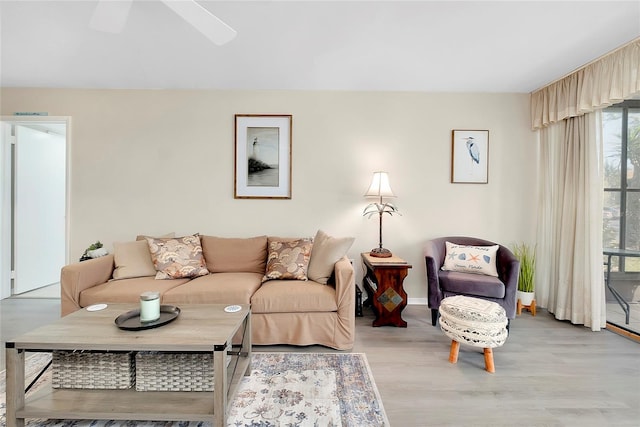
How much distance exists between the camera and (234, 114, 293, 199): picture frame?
10.9 ft

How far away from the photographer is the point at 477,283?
2.66 m

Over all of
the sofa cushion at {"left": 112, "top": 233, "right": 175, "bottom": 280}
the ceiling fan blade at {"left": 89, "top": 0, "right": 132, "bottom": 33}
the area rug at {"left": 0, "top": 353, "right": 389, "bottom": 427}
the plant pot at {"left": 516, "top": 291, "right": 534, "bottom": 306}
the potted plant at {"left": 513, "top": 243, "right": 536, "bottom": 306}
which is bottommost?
the area rug at {"left": 0, "top": 353, "right": 389, "bottom": 427}

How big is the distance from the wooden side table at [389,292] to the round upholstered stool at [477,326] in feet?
1.92

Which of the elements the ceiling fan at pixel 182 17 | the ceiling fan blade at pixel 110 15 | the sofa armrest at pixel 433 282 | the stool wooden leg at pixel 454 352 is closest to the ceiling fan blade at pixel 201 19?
the ceiling fan at pixel 182 17

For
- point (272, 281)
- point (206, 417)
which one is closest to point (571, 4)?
point (272, 281)

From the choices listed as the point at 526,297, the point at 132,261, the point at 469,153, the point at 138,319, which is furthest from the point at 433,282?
the point at 132,261

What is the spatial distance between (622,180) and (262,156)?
355 centimetres

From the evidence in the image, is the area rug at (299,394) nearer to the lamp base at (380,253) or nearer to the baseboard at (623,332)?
the lamp base at (380,253)

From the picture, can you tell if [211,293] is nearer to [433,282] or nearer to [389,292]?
[389,292]

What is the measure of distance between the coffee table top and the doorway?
2.33m

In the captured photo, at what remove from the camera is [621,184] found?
279 cm

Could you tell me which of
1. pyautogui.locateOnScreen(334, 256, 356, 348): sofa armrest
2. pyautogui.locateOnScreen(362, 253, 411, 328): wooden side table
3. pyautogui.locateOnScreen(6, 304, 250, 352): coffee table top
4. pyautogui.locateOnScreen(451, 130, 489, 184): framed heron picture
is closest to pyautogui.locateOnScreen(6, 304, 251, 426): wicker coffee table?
pyautogui.locateOnScreen(6, 304, 250, 352): coffee table top

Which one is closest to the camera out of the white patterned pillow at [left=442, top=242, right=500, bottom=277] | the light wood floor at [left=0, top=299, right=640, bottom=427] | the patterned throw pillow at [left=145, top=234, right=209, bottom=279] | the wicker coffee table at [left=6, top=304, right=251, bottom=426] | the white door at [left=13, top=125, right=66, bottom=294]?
the wicker coffee table at [left=6, top=304, right=251, bottom=426]

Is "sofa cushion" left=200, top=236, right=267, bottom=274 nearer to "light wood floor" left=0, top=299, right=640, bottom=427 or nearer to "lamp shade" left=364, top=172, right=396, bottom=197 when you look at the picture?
"light wood floor" left=0, top=299, right=640, bottom=427
